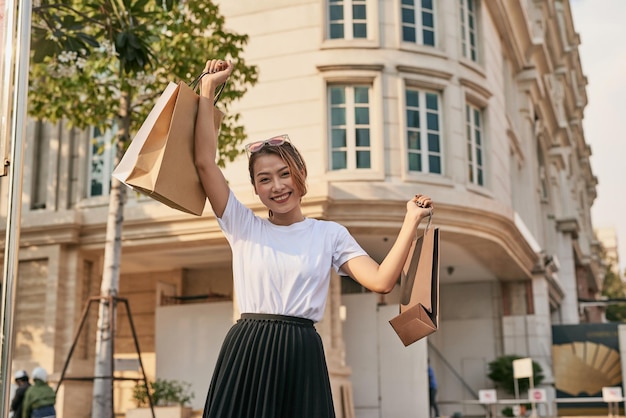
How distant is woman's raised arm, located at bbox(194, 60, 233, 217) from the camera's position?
2676 millimetres

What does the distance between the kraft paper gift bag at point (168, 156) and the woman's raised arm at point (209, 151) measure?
0.8 inches

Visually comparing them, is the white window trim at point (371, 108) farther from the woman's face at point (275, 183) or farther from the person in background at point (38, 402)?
the woman's face at point (275, 183)

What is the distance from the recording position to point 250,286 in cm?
270

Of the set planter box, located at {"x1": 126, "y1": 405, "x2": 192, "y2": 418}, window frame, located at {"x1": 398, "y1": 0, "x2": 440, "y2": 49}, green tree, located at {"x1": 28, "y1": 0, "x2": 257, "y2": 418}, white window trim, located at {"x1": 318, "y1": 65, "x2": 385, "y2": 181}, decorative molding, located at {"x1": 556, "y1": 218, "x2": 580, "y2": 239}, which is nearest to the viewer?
green tree, located at {"x1": 28, "y1": 0, "x2": 257, "y2": 418}

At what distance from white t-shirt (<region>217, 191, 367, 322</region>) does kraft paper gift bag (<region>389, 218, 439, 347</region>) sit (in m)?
0.28

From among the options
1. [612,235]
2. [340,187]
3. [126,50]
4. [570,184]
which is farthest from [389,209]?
[612,235]

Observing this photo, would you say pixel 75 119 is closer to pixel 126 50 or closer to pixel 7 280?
pixel 126 50

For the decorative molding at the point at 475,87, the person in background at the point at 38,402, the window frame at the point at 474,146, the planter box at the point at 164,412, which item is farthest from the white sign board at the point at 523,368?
the person in background at the point at 38,402

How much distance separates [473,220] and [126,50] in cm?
924

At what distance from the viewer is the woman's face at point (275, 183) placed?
9.08 ft

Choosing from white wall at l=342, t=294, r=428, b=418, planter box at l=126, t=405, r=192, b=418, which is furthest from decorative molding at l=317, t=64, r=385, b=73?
planter box at l=126, t=405, r=192, b=418

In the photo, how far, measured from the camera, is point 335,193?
14.7 metres

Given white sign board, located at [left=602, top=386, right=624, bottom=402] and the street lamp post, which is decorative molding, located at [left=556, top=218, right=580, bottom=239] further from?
the street lamp post

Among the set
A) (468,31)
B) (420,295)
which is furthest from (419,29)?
(420,295)
